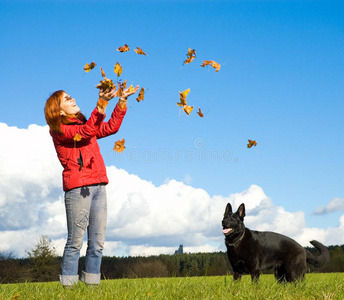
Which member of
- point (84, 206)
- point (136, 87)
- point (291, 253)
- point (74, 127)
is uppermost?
point (136, 87)

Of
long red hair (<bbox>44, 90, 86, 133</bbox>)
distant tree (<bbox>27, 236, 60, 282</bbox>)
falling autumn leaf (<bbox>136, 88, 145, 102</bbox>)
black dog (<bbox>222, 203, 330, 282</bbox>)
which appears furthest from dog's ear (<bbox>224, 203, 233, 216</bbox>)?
distant tree (<bbox>27, 236, 60, 282</bbox>)

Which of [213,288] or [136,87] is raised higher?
[136,87]

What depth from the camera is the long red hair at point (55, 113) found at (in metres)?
5.02

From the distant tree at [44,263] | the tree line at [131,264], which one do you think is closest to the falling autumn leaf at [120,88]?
the tree line at [131,264]

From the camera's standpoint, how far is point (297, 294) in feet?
14.9

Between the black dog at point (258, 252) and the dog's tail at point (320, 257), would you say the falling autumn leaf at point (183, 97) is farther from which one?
the dog's tail at point (320, 257)

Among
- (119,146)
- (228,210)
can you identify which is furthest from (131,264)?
(119,146)

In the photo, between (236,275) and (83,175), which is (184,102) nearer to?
(83,175)

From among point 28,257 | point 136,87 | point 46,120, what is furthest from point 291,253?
point 28,257

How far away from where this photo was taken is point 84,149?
5.00m

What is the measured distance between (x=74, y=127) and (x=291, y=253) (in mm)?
4363

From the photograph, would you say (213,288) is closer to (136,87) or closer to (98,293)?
(98,293)

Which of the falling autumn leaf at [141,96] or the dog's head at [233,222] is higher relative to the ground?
the falling autumn leaf at [141,96]

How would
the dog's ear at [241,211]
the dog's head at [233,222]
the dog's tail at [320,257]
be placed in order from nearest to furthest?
the dog's head at [233,222]
the dog's ear at [241,211]
the dog's tail at [320,257]
